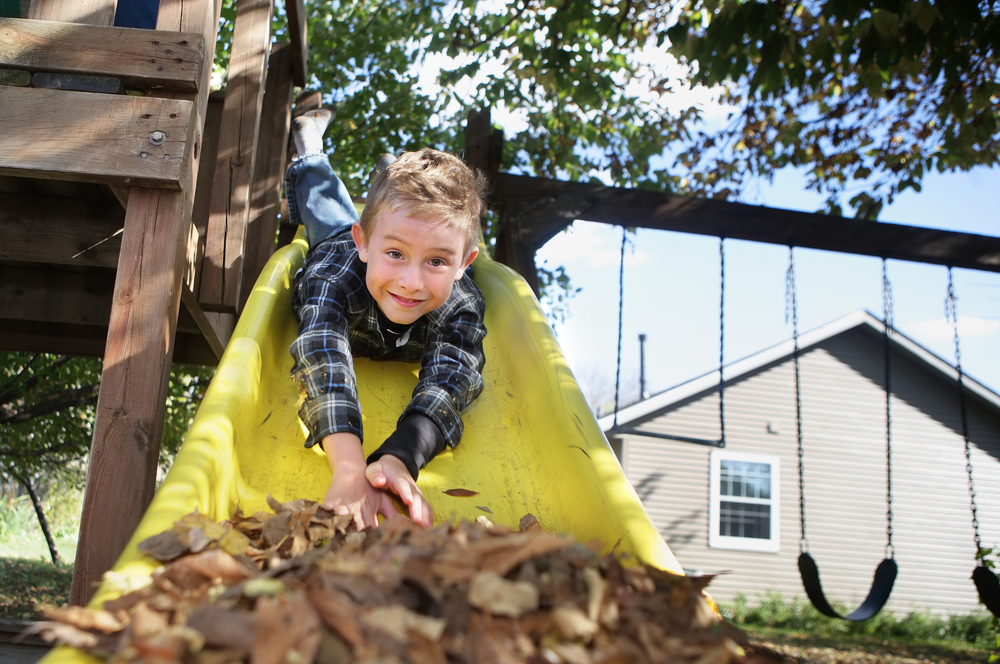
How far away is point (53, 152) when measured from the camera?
6.07ft

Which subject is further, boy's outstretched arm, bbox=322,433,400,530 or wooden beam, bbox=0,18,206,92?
wooden beam, bbox=0,18,206,92

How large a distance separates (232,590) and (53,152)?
136 cm

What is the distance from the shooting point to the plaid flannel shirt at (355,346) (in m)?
2.03

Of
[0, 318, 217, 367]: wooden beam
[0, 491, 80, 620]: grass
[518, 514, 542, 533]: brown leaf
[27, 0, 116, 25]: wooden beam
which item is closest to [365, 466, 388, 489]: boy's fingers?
[518, 514, 542, 533]: brown leaf

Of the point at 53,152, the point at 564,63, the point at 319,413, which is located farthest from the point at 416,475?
the point at 564,63

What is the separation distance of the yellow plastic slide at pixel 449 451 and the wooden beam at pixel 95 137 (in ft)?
1.71

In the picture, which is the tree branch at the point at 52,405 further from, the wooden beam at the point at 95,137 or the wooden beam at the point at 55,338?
the wooden beam at the point at 95,137

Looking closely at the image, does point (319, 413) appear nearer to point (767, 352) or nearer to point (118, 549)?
point (118, 549)

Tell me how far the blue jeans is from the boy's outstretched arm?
1.32 m

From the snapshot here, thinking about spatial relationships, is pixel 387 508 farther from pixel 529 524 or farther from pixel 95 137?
pixel 95 137

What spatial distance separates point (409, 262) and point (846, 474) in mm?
13319

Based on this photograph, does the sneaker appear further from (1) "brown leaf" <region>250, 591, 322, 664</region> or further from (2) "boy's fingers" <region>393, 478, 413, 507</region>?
(1) "brown leaf" <region>250, 591, 322, 664</region>

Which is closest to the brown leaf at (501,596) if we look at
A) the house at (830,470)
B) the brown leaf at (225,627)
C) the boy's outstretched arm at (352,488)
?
the brown leaf at (225,627)

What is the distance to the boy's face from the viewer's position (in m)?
2.15
